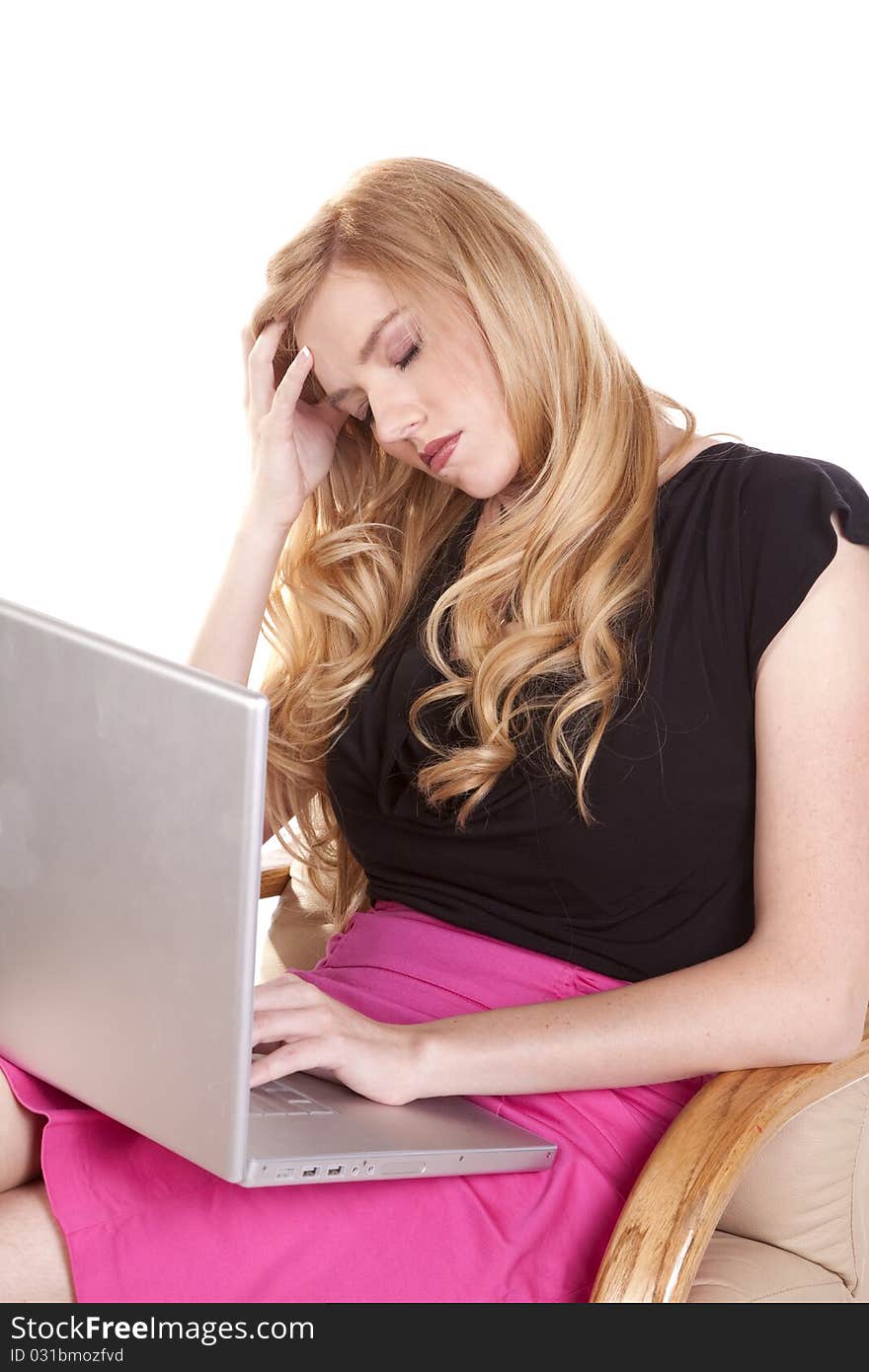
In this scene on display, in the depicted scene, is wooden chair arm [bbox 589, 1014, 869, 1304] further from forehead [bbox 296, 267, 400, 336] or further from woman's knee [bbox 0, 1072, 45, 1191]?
forehead [bbox 296, 267, 400, 336]

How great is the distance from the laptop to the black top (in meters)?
0.39

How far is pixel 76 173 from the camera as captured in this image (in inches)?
143

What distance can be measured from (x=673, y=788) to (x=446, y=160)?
210 centimetres

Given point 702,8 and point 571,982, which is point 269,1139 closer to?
point 571,982

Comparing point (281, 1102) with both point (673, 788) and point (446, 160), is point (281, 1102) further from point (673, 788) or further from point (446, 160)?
point (446, 160)

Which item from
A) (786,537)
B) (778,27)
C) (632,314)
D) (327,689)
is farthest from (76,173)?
(786,537)

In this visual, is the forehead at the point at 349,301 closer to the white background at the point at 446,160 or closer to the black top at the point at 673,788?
the black top at the point at 673,788

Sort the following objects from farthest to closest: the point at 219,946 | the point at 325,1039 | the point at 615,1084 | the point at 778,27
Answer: the point at 778,27, the point at 615,1084, the point at 325,1039, the point at 219,946

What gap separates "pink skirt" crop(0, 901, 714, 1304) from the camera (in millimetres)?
1392

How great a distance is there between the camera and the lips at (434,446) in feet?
6.03

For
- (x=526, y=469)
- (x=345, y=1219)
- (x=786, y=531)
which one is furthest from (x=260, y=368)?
(x=345, y=1219)

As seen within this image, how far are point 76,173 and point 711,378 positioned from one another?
1558 millimetres

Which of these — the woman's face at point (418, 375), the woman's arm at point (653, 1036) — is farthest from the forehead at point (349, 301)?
the woman's arm at point (653, 1036)

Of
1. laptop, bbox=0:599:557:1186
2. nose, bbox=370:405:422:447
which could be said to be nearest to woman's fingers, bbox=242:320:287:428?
nose, bbox=370:405:422:447
